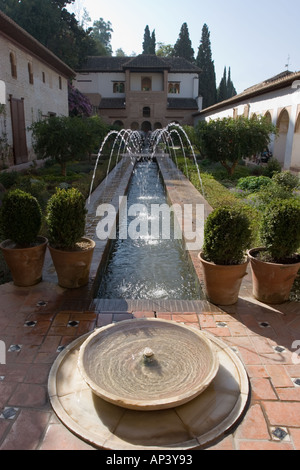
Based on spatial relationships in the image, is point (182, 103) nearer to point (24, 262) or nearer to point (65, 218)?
point (65, 218)

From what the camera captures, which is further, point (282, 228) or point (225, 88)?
point (225, 88)

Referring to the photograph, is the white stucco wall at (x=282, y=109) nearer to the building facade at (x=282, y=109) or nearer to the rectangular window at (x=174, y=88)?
the building facade at (x=282, y=109)

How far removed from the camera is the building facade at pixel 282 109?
1431 cm

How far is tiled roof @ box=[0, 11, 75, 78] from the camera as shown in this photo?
11.7m

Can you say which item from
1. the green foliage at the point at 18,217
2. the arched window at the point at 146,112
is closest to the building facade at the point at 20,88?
the green foliage at the point at 18,217

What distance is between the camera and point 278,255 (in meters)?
3.83

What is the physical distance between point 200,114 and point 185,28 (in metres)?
18.0

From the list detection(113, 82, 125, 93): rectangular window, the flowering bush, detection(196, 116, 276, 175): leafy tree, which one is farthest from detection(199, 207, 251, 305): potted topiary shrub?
detection(113, 82, 125, 93): rectangular window

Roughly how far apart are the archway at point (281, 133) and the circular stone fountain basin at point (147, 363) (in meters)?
15.1

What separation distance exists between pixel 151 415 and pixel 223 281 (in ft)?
5.86

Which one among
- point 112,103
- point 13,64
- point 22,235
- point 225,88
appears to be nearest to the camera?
point 22,235

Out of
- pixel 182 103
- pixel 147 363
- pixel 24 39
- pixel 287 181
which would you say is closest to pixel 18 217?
pixel 147 363

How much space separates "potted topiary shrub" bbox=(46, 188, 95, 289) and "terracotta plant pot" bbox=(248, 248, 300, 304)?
188 centimetres
